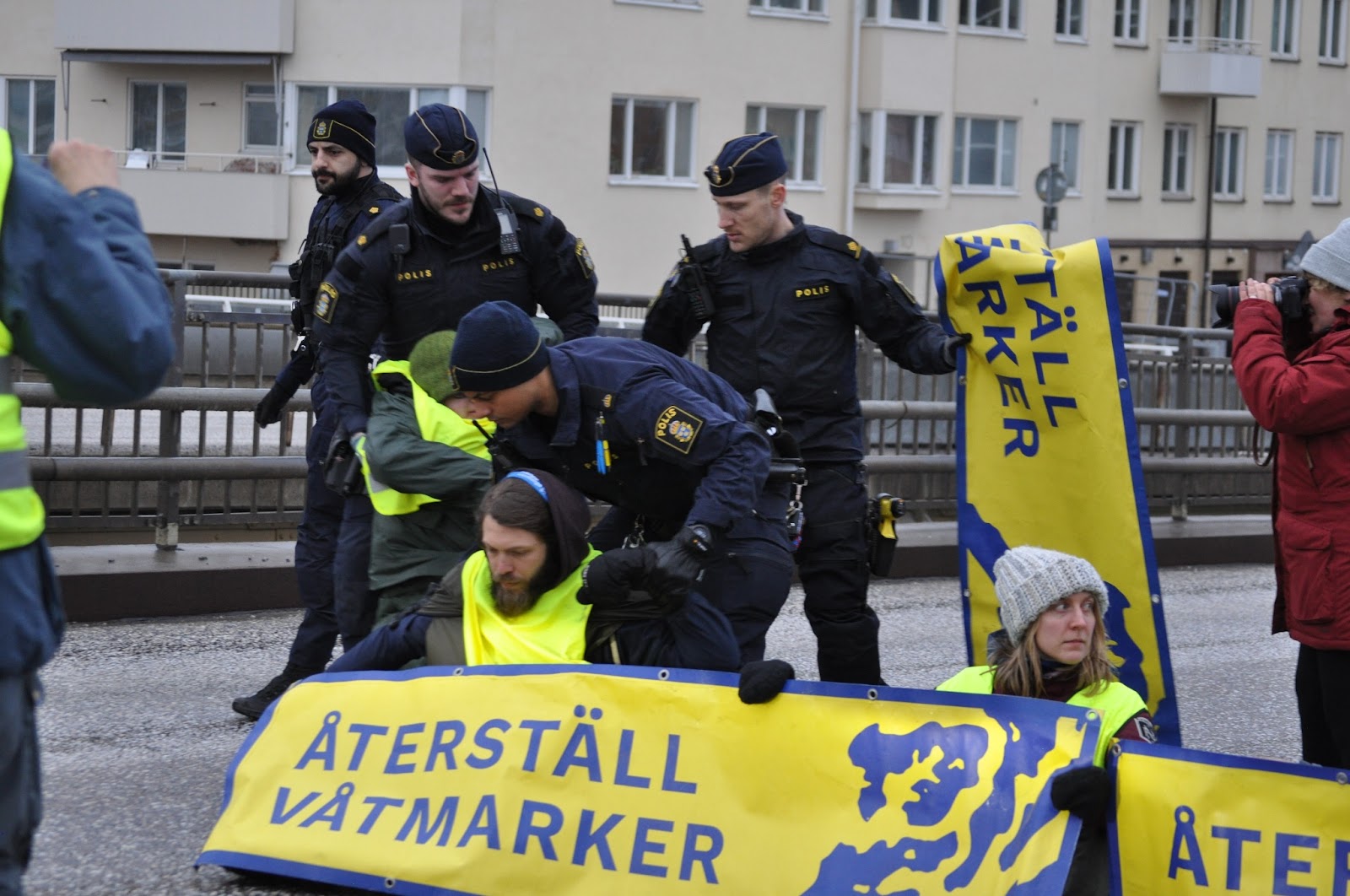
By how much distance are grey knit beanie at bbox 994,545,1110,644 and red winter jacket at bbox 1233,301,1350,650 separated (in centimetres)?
54

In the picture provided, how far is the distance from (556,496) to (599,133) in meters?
28.9

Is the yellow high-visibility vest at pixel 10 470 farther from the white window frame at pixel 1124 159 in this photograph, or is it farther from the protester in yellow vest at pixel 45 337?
the white window frame at pixel 1124 159

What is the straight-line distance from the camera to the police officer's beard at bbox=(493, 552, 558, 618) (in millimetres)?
4797

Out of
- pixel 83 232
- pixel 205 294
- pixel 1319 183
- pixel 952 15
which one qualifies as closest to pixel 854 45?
pixel 952 15

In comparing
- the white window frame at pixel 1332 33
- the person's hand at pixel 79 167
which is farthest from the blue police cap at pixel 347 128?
the white window frame at pixel 1332 33

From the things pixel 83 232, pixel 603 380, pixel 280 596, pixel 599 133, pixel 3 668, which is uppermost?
pixel 599 133

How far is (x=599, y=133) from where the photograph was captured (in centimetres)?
3312

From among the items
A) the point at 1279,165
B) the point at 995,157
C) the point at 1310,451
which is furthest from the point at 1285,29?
the point at 1310,451

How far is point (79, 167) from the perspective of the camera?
113 inches

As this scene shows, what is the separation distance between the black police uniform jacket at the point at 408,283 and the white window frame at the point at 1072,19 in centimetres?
3533

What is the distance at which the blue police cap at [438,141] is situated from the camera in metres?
5.91

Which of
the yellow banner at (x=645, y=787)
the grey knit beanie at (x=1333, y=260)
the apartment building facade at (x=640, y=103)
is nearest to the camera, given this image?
the yellow banner at (x=645, y=787)

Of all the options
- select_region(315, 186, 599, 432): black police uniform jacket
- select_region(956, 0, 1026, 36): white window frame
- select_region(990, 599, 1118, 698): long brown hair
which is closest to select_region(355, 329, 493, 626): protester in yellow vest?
select_region(315, 186, 599, 432): black police uniform jacket

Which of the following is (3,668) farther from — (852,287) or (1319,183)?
(1319,183)
